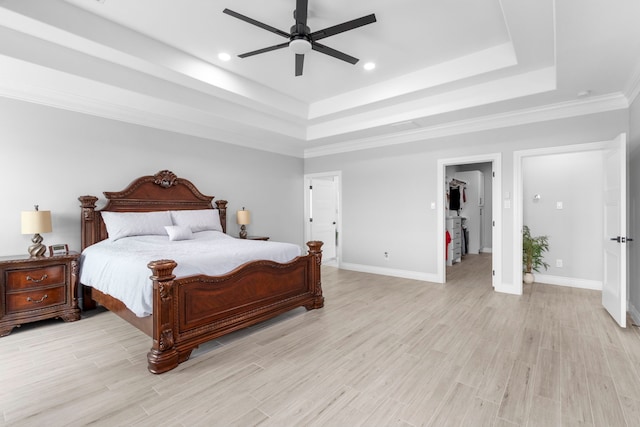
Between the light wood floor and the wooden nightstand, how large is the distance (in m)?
0.16

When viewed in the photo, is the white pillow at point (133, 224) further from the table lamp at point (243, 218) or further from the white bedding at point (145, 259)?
the table lamp at point (243, 218)

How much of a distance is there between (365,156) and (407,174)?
89 cm

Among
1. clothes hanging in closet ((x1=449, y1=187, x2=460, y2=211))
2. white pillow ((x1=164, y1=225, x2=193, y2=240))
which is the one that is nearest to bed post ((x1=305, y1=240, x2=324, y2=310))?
white pillow ((x1=164, y1=225, x2=193, y2=240))

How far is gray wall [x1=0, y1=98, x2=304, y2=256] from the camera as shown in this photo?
3.28 meters

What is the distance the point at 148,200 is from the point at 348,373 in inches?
138

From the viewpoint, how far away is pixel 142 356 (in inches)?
97.7

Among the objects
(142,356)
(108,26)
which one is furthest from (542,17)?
(142,356)

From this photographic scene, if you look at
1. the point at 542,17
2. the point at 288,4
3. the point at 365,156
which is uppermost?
the point at 288,4

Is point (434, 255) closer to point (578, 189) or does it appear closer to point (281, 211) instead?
point (578, 189)

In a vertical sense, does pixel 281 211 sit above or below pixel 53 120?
below

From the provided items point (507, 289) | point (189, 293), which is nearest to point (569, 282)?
point (507, 289)

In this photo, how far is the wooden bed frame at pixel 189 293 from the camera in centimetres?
225

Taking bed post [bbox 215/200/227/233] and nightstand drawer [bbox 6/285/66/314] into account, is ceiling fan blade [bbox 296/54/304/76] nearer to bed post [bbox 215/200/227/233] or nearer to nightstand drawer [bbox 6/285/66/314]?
bed post [bbox 215/200/227/233]

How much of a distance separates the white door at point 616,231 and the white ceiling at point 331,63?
788 mm
